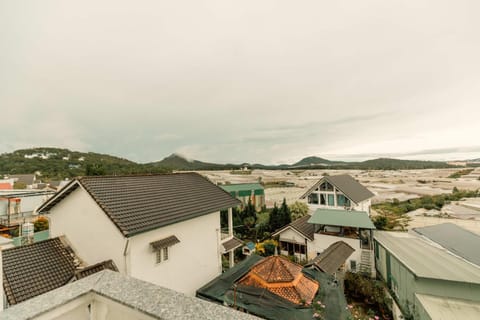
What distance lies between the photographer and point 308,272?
7.84m

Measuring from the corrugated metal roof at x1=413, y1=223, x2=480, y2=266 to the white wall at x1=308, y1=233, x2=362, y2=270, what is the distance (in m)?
3.30

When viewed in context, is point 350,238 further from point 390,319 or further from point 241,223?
point 241,223

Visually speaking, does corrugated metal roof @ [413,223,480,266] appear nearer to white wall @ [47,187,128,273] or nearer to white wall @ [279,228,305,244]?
white wall @ [279,228,305,244]

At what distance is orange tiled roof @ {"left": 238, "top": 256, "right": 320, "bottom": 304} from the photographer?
18.8 feet

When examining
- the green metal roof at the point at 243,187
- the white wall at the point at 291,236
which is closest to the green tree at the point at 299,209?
the white wall at the point at 291,236

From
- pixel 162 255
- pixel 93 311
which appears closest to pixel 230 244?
pixel 162 255

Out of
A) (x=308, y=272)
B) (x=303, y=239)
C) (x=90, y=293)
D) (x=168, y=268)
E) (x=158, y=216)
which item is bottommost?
(x=303, y=239)

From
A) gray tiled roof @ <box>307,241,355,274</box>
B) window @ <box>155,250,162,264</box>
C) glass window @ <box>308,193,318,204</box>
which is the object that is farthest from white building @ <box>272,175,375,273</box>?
window @ <box>155,250,162,264</box>

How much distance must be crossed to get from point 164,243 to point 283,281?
12.3ft

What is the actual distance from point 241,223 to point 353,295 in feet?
42.4

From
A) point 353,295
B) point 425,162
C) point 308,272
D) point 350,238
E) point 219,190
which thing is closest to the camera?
point 308,272

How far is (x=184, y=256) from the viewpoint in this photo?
7.58m

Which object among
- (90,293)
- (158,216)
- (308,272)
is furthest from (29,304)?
(308,272)

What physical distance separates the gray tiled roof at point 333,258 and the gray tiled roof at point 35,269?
28.4 ft
